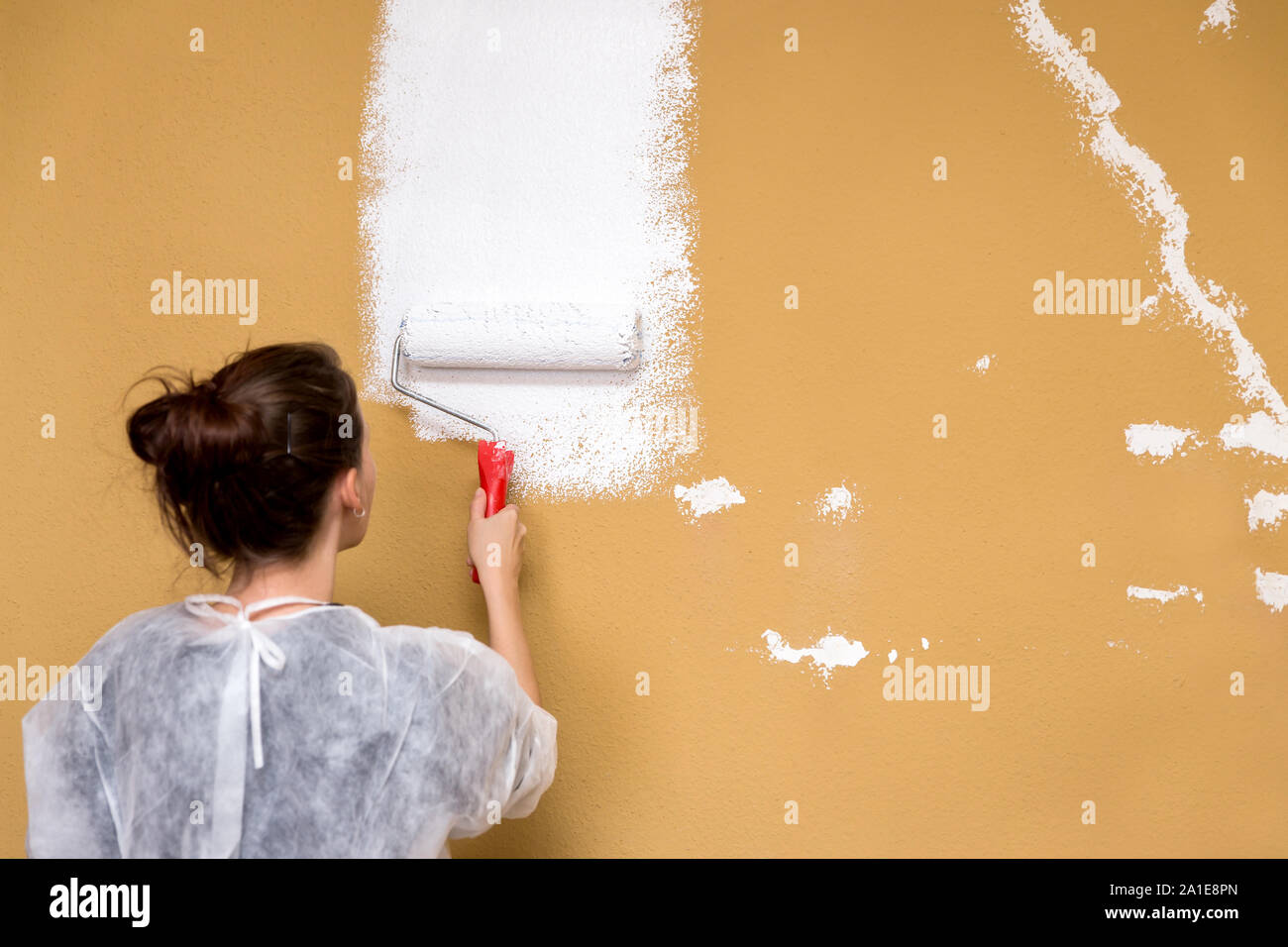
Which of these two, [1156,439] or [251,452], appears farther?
[1156,439]

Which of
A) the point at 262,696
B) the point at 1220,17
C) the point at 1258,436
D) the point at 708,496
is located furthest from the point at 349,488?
the point at 1220,17

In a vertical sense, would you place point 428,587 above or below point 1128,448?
below

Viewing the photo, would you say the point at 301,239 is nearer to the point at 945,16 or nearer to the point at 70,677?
the point at 70,677

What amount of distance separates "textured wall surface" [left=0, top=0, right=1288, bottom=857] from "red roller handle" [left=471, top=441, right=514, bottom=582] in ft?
0.23

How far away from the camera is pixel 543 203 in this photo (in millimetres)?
1188

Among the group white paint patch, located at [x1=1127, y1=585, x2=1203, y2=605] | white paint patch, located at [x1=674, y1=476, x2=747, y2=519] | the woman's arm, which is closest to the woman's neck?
the woman's arm

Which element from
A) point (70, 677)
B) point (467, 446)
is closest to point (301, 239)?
point (467, 446)

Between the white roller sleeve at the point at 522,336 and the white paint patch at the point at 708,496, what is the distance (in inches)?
7.1

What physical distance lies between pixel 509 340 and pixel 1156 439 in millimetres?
833

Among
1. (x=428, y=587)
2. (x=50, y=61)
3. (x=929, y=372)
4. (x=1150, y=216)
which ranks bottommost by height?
(x=428, y=587)

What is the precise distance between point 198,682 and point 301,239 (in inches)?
25.2

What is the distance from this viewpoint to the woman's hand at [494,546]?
1.10m

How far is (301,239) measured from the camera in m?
1.21

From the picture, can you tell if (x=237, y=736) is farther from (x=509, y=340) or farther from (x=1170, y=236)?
(x=1170, y=236)
